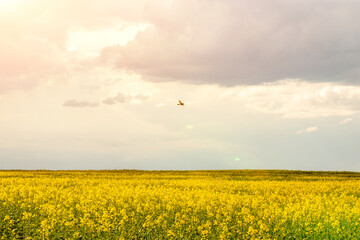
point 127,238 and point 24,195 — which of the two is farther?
point 24,195

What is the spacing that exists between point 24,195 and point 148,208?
24.2 ft

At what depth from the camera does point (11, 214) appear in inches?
573

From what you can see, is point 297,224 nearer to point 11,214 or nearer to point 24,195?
point 11,214

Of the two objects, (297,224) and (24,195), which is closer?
(297,224)

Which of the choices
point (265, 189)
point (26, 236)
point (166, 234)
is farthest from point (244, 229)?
point (265, 189)

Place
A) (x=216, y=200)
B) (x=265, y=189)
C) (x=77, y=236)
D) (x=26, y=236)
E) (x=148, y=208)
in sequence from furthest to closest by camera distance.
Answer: (x=265, y=189), (x=216, y=200), (x=148, y=208), (x=26, y=236), (x=77, y=236)

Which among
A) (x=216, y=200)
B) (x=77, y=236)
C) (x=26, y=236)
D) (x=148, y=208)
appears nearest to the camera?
(x=77, y=236)

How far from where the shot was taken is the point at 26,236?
1173 centimetres

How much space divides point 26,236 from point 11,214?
11.0ft

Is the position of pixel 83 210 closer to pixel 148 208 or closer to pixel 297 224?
pixel 148 208

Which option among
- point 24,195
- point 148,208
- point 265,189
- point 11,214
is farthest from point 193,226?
point 265,189

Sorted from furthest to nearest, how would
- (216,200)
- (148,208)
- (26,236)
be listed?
(216,200) < (148,208) < (26,236)

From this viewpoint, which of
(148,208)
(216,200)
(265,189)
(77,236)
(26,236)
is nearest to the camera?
(77,236)

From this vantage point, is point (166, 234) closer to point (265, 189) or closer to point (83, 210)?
point (83, 210)
